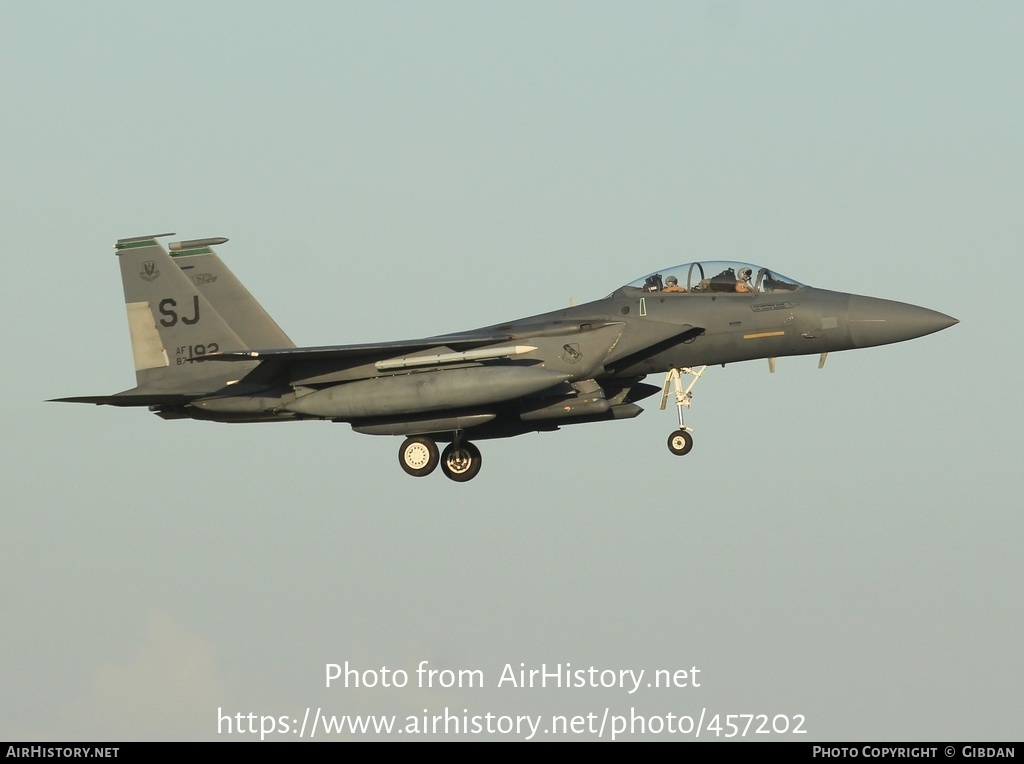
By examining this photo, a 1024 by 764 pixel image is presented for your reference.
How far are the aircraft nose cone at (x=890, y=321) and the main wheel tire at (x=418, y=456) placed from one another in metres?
6.77

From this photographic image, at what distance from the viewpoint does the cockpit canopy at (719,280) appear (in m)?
23.6

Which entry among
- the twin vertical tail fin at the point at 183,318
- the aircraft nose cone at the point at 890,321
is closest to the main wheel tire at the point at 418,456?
the twin vertical tail fin at the point at 183,318

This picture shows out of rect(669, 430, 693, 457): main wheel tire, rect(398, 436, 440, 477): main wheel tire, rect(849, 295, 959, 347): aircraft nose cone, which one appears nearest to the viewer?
rect(849, 295, 959, 347): aircraft nose cone

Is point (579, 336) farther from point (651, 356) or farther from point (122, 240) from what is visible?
point (122, 240)

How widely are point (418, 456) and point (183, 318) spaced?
181 inches

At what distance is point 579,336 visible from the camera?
2372cm

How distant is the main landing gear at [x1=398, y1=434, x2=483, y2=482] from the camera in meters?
24.5

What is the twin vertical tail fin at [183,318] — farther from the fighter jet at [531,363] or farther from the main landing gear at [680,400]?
the main landing gear at [680,400]

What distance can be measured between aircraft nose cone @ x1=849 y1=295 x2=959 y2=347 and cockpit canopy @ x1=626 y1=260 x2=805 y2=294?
42.0 inches

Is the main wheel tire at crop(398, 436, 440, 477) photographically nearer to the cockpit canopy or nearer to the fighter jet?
the fighter jet

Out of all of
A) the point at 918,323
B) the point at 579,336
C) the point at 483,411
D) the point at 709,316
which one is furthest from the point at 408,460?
the point at 918,323

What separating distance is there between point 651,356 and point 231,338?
6.96 metres

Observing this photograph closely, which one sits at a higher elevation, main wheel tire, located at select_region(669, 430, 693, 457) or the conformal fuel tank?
the conformal fuel tank

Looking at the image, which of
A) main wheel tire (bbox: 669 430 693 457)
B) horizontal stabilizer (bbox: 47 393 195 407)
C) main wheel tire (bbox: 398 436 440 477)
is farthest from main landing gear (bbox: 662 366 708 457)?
horizontal stabilizer (bbox: 47 393 195 407)
